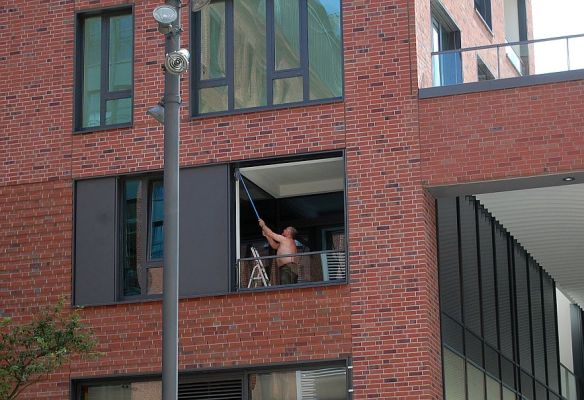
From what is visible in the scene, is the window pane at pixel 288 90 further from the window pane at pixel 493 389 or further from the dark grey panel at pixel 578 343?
the dark grey panel at pixel 578 343

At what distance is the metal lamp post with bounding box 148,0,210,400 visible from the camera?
1512 centimetres

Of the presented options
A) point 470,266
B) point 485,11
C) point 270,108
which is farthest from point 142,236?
point 485,11

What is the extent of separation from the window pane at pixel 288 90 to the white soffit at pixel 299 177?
1.10 meters

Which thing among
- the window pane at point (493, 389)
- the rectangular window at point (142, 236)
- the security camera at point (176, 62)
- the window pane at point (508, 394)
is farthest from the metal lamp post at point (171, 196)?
the window pane at point (508, 394)

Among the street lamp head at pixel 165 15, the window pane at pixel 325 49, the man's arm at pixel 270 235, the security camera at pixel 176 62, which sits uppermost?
the window pane at pixel 325 49

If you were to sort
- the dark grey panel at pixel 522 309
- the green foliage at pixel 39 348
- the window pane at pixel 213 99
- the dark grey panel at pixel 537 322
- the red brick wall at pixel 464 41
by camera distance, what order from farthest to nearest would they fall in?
the dark grey panel at pixel 537 322 < the dark grey panel at pixel 522 309 < the window pane at pixel 213 99 < the red brick wall at pixel 464 41 < the green foliage at pixel 39 348

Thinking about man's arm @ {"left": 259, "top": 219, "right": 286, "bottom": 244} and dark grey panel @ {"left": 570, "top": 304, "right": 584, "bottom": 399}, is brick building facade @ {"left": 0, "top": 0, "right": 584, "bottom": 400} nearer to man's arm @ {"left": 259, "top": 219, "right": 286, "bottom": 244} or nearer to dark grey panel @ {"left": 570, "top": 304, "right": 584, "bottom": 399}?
man's arm @ {"left": 259, "top": 219, "right": 286, "bottom": 244}

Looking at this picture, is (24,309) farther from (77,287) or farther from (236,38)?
(236,38)

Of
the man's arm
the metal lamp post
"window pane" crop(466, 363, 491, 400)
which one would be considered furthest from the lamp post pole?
"window pane" crop(466, 363, 491, 400)

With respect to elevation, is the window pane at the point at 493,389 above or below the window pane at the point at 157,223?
below

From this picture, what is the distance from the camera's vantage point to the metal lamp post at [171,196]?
49.6 ft

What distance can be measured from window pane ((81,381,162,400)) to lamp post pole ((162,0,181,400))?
Result: 7302 mm

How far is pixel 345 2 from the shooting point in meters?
22.9

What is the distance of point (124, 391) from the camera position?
22688 millimetres
